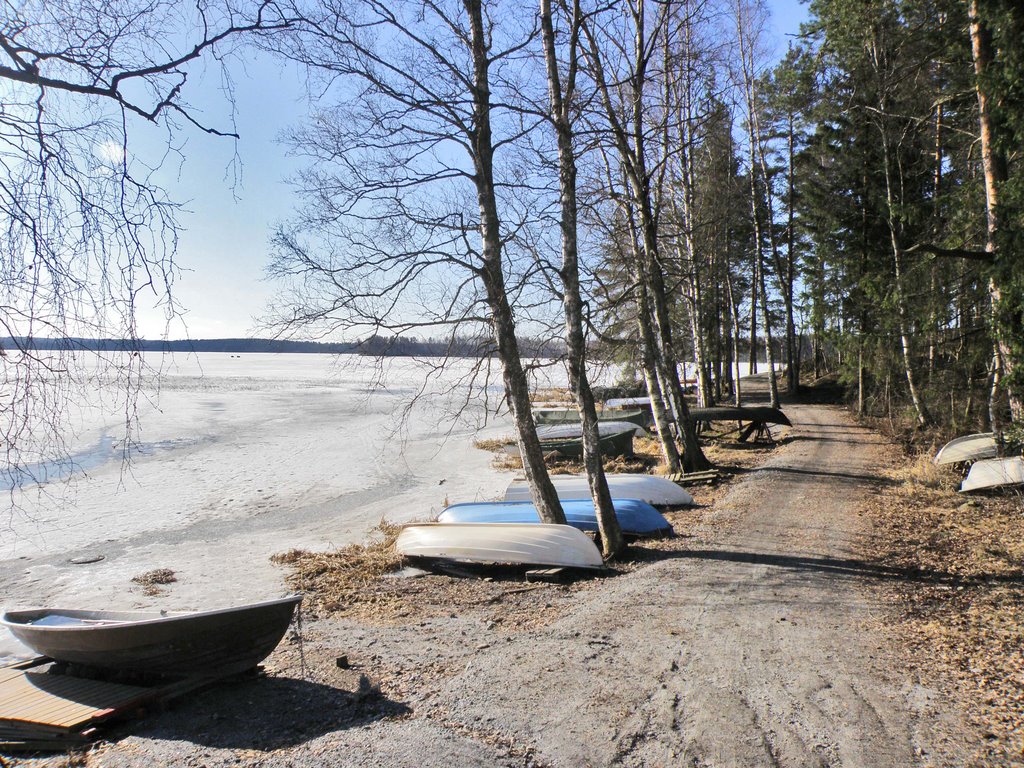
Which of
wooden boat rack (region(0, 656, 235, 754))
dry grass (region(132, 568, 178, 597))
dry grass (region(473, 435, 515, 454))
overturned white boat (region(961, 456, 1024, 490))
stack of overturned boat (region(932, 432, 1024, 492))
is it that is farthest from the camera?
dry grass (region(473, 435, 515, 454))

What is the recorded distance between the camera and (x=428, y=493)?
18.3 meters

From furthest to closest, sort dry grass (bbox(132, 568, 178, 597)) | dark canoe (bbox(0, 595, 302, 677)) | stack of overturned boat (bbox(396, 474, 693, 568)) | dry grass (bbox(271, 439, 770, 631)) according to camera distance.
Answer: dry grass (bbox(132, 568, 178, 597)), stack of overturned boat (bbox(396, 474, 693, 568)), dry grass (bbox(271, 439, 770, 631)), dark canoe (bbox(0, 595, 302, 677))

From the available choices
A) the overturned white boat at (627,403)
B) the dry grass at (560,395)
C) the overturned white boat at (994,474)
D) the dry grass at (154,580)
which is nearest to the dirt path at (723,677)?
the dry grass at (560,395)

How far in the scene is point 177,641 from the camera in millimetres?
5809

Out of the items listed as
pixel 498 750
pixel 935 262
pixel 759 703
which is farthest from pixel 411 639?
pixel 935 262

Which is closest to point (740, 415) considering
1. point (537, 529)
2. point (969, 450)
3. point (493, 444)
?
point (969, 450)

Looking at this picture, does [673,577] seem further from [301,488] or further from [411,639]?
[301,488]

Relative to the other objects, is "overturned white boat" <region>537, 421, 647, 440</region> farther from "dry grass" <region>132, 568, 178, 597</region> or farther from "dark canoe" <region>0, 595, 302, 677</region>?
"dark canoe" <region>0, 595, 302, 677</region>

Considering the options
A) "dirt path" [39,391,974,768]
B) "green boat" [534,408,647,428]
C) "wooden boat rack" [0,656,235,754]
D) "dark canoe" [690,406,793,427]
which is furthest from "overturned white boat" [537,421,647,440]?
"wooden boat rack" [0,656,235,754]

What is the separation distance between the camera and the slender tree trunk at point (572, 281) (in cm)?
934

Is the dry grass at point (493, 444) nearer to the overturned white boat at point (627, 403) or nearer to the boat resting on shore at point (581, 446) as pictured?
the boat resting on shore at point (581, 446)

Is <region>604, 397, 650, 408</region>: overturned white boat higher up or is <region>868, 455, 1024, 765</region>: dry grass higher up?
<region>604, 397, 650, 408</region>: overturned white boat

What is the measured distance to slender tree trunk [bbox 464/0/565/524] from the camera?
9219 millimetres

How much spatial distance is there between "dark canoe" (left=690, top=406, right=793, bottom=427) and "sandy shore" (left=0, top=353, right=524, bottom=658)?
6.05m
